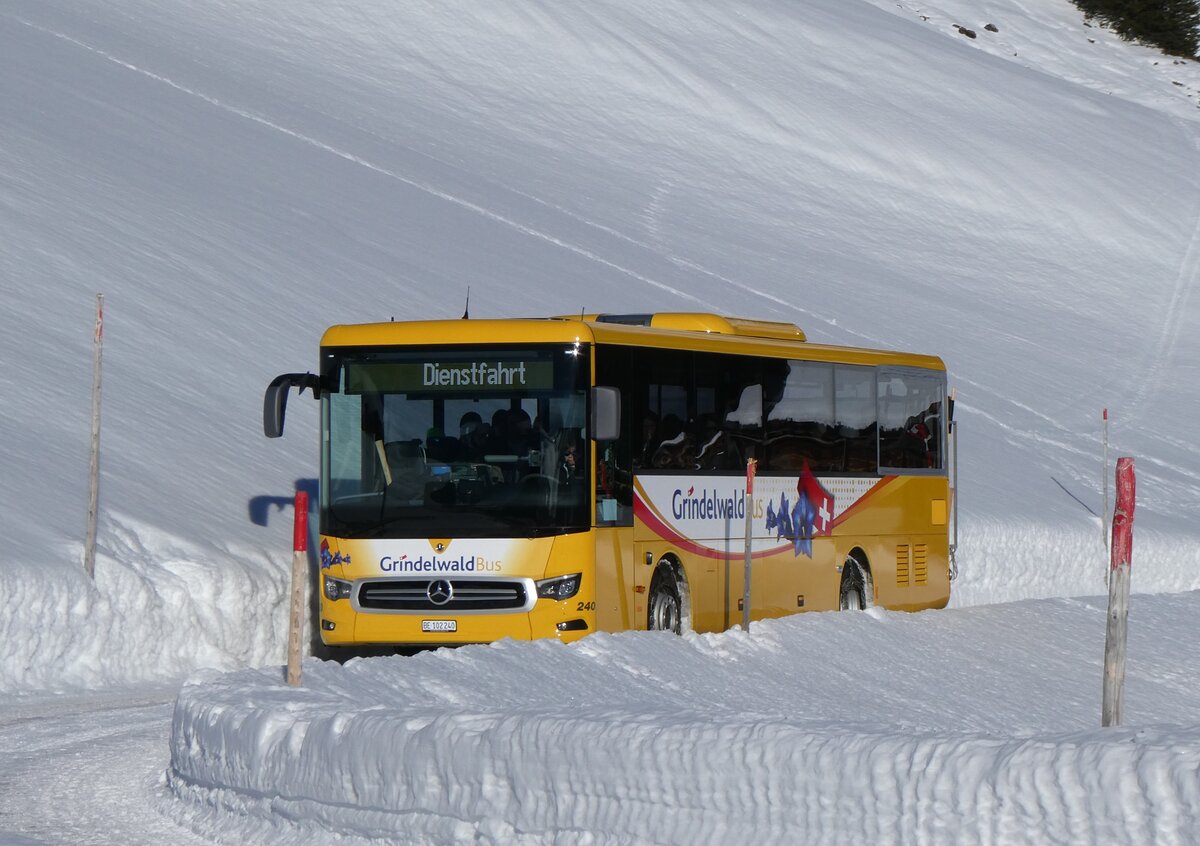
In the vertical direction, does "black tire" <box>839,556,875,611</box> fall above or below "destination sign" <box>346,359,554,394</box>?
below

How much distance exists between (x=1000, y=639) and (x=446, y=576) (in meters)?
6.87

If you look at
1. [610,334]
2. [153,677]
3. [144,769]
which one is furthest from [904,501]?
[144,769]

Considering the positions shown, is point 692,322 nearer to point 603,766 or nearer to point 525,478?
point 525,478

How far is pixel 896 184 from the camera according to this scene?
4722 centimetres

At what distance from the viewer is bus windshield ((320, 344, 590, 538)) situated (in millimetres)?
13477

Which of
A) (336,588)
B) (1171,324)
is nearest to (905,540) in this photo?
(336,588)

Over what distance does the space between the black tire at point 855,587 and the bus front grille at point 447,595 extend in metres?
5.04

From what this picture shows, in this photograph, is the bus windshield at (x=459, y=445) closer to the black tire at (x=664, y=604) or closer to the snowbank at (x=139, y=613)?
the black tire at (x=664, y=604)

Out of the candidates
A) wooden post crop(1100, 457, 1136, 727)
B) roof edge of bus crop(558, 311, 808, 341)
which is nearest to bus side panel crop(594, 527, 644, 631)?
roof edge of bus crop(558, 311, 808, 341)

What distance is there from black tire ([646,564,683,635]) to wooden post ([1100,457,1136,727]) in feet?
22.5

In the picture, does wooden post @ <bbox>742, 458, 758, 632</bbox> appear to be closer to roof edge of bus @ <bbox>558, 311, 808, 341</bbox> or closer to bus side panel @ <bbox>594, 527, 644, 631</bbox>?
bus side panel @ <bbox>594, 527, 644, 631</bbox>

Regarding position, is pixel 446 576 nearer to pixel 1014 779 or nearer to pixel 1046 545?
pixel 1014 779

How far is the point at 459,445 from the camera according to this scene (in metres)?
13.6

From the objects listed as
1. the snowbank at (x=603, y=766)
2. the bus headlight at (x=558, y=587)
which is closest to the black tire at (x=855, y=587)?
the bus headlight at (x=558, y=587)
